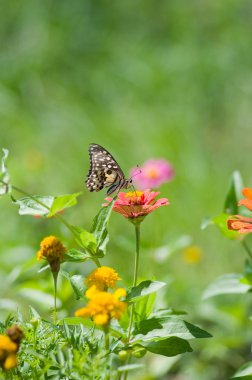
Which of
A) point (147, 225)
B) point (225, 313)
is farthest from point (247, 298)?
point (147, 225)

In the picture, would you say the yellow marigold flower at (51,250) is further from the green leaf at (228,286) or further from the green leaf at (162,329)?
the green leaf at (228,286)

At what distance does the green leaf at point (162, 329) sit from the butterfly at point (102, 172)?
25 cm

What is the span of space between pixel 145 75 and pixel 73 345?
2.25 meters

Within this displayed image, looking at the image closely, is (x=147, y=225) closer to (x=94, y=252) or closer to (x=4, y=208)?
(x=4, y=208)

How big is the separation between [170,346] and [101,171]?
32cm

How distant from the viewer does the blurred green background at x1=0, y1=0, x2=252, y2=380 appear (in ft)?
5.13

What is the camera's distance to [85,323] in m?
0.83

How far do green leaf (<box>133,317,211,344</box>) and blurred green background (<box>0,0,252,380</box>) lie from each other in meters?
0.38

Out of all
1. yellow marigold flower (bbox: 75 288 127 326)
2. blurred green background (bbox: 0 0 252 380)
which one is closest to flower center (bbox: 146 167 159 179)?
blurred green background (bbox: 0 0 252 380)

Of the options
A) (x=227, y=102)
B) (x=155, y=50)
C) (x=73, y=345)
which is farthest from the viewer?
(x=155, y=50)

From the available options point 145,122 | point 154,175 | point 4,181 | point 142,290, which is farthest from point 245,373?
point 145,122

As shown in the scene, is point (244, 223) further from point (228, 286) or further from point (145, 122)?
point (145, 122)

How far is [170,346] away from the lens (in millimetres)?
857

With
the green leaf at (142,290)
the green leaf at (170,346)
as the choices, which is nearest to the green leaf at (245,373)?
the green leaf at (170,346)
